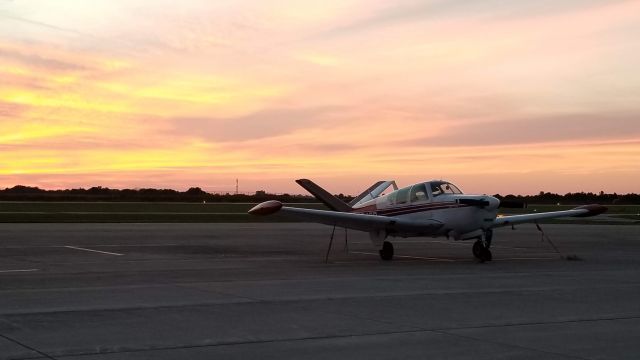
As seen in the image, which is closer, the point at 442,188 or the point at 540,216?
the point at 442,188

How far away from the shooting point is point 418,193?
21.8 meters

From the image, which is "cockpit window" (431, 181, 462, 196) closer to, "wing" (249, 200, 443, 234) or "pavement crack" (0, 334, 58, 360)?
"wing" (249, 200, 443, 234)

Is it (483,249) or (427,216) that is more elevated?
(427,216)

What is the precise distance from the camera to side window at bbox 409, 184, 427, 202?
70.9 ft

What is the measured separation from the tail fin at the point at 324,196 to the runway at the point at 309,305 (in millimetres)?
2504

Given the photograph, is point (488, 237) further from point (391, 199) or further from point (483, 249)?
point (391, 199)

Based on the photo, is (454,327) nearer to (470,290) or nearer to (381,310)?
(381,310)

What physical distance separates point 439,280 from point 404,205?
658cm

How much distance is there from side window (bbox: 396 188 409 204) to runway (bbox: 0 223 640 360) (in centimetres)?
172

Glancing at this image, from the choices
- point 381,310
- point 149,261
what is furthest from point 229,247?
point 381,310

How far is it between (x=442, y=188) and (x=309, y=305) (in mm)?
11166

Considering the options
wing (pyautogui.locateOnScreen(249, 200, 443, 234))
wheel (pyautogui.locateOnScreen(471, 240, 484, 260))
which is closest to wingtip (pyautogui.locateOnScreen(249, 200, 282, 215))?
wing (pyautogui.locateOnScreen(249, 200, 443, 234))

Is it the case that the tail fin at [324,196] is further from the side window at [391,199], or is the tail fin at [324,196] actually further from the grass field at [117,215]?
the grass field at [117,215]

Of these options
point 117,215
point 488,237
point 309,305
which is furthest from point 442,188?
point 117,215
